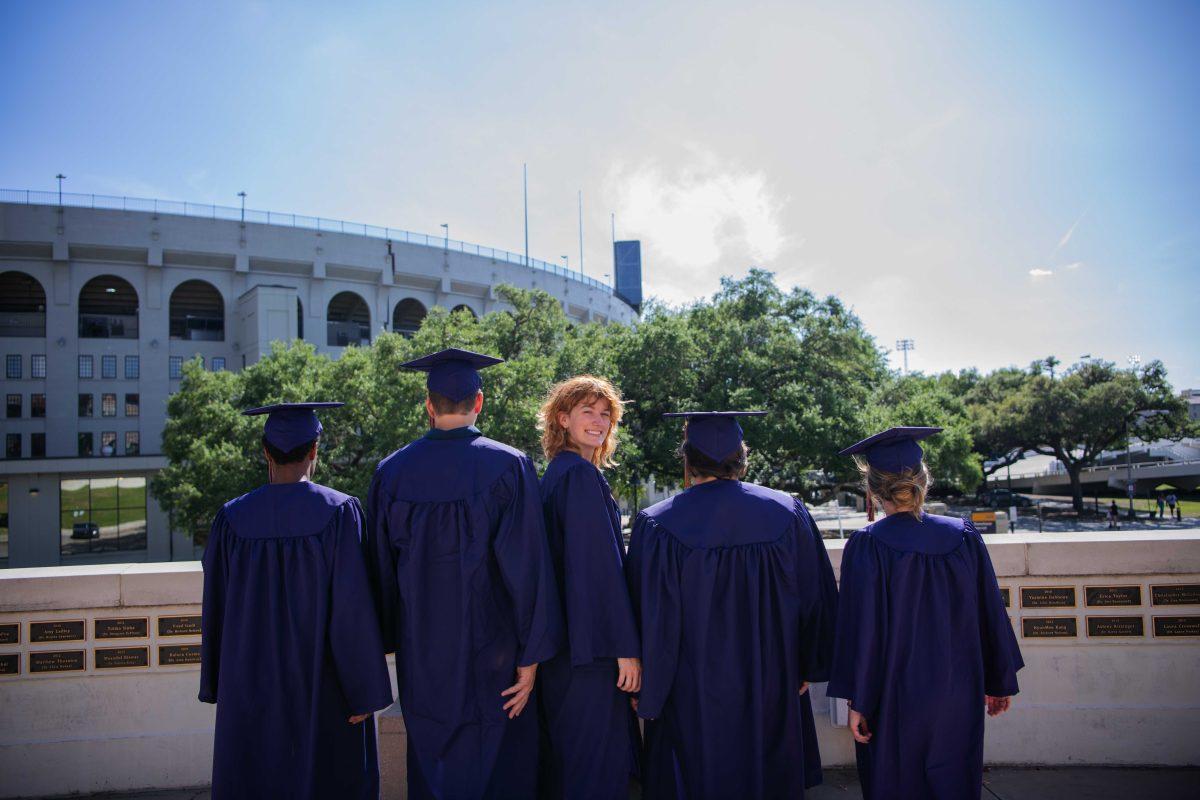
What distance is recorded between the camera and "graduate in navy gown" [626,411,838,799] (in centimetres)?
305

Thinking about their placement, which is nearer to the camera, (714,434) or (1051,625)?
(714,434)

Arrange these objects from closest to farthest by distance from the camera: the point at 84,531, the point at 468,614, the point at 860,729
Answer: the point at 468,614 < the point at 860,729 < the point at 84,531

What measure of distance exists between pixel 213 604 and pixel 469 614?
3.98 feet

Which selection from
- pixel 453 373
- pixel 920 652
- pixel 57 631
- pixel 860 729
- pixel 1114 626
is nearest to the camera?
pixel 920 652

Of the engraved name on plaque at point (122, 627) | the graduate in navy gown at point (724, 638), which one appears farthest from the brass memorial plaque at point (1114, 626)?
the engraved name on plaque at point (122, 627)

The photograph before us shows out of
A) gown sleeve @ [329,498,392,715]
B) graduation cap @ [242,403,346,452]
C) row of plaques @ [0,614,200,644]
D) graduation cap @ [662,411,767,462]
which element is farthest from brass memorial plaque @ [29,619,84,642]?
graduation cap @ [662,411,767,462]

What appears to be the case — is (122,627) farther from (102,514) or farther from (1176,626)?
(102,514)

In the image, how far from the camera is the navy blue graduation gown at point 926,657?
9.86ft

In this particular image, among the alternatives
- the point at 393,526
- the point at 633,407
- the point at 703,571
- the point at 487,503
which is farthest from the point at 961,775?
the point at 633,407

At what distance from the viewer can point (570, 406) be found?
132 inches

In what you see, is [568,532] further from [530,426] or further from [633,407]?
[633,407]

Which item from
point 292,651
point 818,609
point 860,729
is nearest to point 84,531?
point 292,651

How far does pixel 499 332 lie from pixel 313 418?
68.8 feet

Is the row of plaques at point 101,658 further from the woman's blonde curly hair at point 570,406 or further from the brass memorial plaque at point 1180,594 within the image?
the brass memorial plaque at point 1180,594
